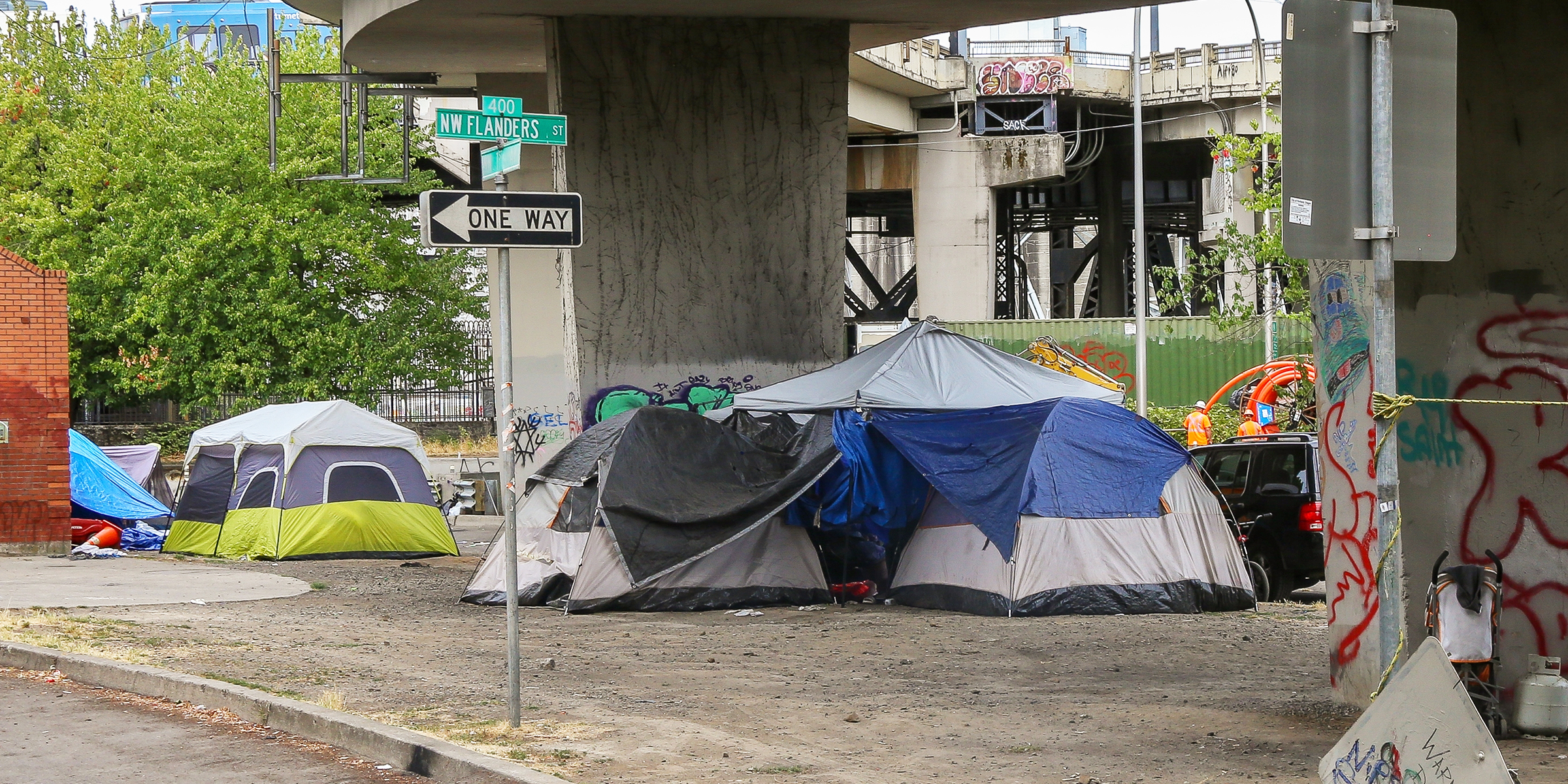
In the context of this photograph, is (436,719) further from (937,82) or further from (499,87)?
(937,82)

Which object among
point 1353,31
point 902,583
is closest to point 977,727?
point 1353,31

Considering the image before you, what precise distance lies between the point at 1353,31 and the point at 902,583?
10.2 metres

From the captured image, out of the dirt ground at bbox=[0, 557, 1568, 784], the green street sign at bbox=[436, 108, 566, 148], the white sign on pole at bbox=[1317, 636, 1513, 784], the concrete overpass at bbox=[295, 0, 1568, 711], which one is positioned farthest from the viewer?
the concrete overpass at bbox=[295, 0, 1568, 711]

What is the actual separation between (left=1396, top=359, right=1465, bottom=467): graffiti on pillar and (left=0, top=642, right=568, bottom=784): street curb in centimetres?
476

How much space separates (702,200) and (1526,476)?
1113cm

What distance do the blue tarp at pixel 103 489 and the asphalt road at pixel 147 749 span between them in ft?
43.9

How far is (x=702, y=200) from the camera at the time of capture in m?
17.8

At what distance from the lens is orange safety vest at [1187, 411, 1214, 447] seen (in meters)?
26.9

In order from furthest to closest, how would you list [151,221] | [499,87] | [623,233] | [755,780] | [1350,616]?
[151,221]
[499,87]
[623,233]
[1350,616]
[755,780]

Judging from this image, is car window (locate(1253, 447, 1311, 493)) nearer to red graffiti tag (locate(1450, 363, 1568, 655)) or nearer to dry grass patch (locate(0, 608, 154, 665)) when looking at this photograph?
red graffiti tag (locate(1450, 363, 1568, 655))

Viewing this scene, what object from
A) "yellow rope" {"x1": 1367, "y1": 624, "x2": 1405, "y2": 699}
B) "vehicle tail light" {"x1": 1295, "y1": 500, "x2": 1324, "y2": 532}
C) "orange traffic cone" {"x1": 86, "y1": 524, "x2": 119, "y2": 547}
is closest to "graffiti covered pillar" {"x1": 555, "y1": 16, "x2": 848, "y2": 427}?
"vehicle tail light" {"x1": 1295, "y1": 500, "x2": 1324, "y2": 532}

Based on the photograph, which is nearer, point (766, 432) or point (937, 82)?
point (766, 432)

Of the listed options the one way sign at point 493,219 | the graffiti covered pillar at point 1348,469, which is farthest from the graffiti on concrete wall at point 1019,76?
the one way sign at point 493,219

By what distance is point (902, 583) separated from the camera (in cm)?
1501
